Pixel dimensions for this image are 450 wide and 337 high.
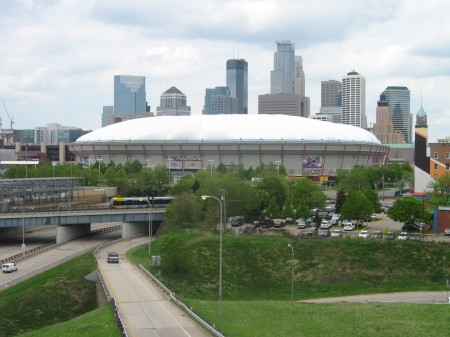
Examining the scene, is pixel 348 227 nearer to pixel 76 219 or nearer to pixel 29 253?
pixel 76 219

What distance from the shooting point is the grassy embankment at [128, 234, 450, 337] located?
124ft

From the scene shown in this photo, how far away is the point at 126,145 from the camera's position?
592 ft

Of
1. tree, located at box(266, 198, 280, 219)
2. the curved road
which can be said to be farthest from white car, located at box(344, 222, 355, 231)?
the curved road

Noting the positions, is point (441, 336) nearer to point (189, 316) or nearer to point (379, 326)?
point (379, 326)

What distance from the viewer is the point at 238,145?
565ft

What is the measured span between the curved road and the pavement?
12.9 metres

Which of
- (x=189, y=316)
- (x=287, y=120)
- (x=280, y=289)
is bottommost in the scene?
(x=280, y=289)

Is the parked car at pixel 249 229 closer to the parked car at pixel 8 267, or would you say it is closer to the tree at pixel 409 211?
the tree at pixel 409 211

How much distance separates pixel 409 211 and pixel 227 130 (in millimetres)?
108956

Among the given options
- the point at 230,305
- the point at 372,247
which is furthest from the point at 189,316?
the point at 372,247

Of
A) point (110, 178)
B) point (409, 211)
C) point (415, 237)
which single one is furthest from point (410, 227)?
point (110, 178)

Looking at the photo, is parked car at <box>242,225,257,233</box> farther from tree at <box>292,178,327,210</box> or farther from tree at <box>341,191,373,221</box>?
tree at <box>292,178,327,210</box>

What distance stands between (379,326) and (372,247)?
3203 centimetres

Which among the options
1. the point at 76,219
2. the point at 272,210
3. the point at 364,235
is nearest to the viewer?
the point at 364,235
